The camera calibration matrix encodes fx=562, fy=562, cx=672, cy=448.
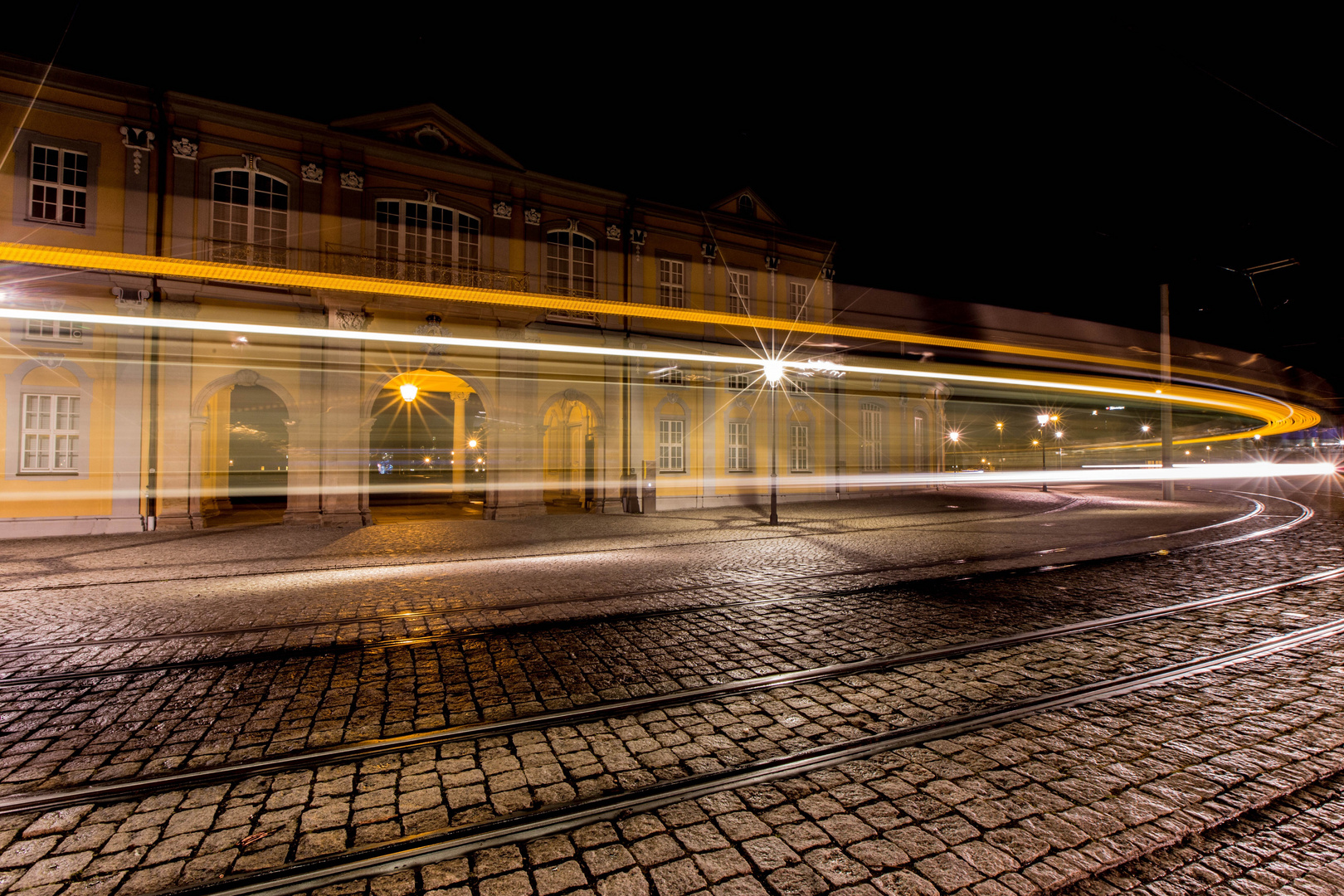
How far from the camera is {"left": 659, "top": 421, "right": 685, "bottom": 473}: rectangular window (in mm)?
20219

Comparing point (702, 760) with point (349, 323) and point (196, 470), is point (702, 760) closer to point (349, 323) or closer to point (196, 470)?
point (349, 323)

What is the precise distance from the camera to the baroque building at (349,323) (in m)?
13.7

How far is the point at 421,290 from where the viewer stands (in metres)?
12.5

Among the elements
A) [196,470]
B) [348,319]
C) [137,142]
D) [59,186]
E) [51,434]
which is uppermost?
[137,142]

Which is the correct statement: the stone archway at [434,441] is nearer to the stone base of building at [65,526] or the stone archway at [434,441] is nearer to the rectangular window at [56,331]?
the stone base of building at [65,526]

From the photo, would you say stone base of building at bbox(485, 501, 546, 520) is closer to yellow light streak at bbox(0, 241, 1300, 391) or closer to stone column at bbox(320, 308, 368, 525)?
stone column at bbox(320, 308, 368, 525)

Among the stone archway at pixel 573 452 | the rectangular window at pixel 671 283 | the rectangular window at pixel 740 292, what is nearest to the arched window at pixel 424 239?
the stone archway at pixel 573 452

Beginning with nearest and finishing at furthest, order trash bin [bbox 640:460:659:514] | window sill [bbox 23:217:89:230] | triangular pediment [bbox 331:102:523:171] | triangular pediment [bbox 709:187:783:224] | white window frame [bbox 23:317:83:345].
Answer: white window frame [bbox 23:317:83:345], window sill [bbox 23:217:89:230], triangular pediment [bbox 331:102:523:171], trash bin [bbox 640:460:659:514], triangular pediment [bbox 709:187:783:224]

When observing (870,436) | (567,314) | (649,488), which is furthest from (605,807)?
(870,436)

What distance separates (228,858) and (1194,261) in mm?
17241

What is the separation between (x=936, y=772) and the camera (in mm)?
2881

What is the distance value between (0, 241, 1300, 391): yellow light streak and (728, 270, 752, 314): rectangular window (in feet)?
→ 29.6

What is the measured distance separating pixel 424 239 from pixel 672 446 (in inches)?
408

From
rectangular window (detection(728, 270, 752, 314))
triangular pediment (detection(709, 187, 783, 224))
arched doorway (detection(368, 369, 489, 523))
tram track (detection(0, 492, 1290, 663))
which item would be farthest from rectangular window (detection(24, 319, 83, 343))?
triangular pediment (detection(709, 187, 783, 224))
